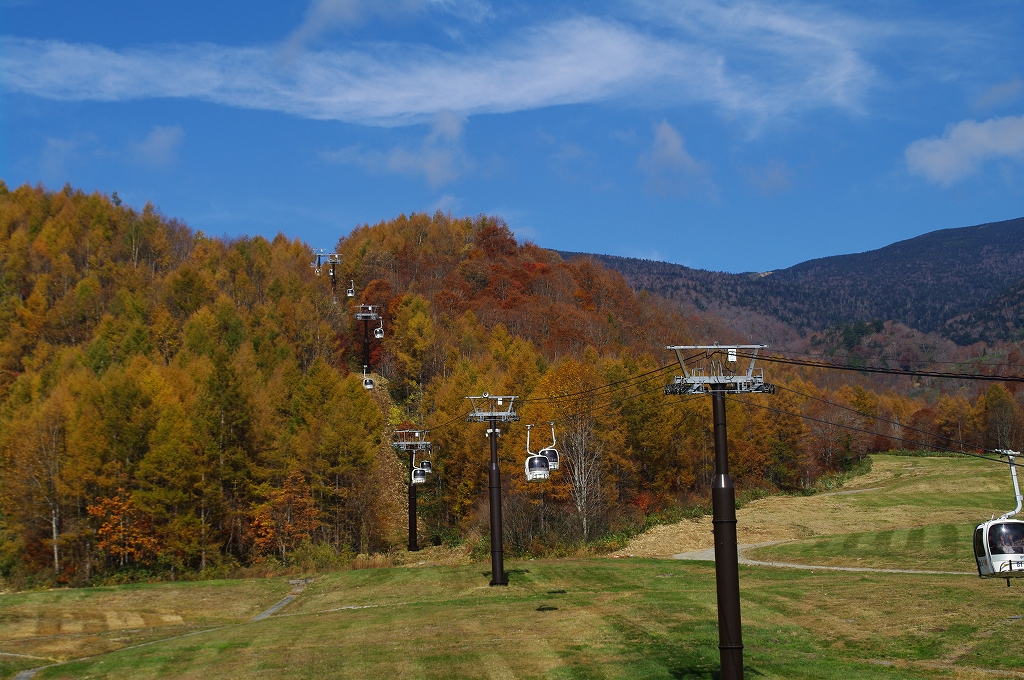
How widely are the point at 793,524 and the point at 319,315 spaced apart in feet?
229

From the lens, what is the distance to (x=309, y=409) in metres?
75.2

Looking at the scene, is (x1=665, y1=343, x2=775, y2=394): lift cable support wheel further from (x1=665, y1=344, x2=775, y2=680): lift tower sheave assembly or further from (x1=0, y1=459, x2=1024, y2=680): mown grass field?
(x1=0, y1=459, x2=1024, y2=680): mown grass field

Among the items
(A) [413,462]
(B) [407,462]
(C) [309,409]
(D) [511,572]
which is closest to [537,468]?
(D) [511,572]

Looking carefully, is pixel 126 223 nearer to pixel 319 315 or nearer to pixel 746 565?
pixel 319 315

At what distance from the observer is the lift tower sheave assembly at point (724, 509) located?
1812cm

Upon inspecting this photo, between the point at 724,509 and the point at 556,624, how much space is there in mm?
11483

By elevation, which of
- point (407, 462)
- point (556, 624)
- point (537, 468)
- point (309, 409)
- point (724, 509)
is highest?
point (309, 409)

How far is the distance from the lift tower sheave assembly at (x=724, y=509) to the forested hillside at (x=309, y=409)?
77.2ft

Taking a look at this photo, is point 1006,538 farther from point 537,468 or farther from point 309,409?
point 309,409

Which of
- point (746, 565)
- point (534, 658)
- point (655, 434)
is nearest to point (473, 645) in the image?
point (534, 658)

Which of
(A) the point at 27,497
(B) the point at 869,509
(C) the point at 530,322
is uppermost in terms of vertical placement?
(C) the point at 530,322

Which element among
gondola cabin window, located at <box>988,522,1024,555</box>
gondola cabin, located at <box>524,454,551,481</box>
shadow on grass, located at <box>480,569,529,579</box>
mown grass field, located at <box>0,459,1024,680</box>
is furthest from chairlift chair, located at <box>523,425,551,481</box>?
gondola cabin window, located at <box>988,522,1024,555</box>

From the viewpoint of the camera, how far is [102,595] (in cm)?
4259

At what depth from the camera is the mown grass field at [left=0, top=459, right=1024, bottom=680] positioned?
2283cm
